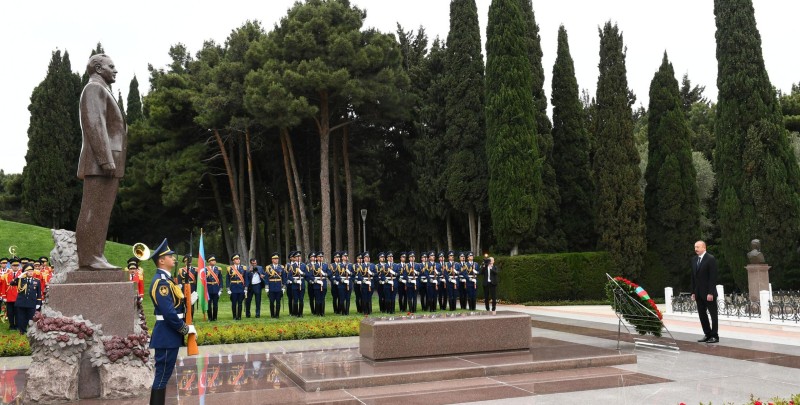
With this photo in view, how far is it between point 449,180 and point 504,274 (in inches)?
236

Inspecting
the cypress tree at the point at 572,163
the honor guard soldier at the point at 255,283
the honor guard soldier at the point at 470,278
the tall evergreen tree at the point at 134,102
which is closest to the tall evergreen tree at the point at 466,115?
the cypress tree at the point at 572,163

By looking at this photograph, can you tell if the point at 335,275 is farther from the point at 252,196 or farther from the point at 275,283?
the point at 252,196

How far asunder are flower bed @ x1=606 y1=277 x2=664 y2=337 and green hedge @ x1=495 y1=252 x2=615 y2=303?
12117mm

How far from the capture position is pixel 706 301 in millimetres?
10023

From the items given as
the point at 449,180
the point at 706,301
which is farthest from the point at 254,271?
the point at 449,180

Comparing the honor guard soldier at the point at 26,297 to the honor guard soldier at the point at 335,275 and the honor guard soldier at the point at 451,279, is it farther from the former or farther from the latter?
the honor guard soldier at the point at 451,279

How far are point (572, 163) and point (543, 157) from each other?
221 cm

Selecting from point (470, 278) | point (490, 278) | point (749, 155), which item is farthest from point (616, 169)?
point (470, 278)

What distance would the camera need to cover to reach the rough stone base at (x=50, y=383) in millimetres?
6578

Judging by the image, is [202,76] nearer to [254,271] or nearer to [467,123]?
[467,123]

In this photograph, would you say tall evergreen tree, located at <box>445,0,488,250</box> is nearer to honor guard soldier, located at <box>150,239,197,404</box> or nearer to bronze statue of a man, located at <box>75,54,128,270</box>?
bronze statue of a man, located at <box>75,54,128,270</box>

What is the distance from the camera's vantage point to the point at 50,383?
6617mm

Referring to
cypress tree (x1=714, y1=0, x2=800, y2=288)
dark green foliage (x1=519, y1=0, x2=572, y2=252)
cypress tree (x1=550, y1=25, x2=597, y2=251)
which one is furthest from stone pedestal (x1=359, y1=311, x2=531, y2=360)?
cypress tree (x1=550, y1=25, x2=597, y2=251)

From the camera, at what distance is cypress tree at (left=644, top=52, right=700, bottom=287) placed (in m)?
23.5
